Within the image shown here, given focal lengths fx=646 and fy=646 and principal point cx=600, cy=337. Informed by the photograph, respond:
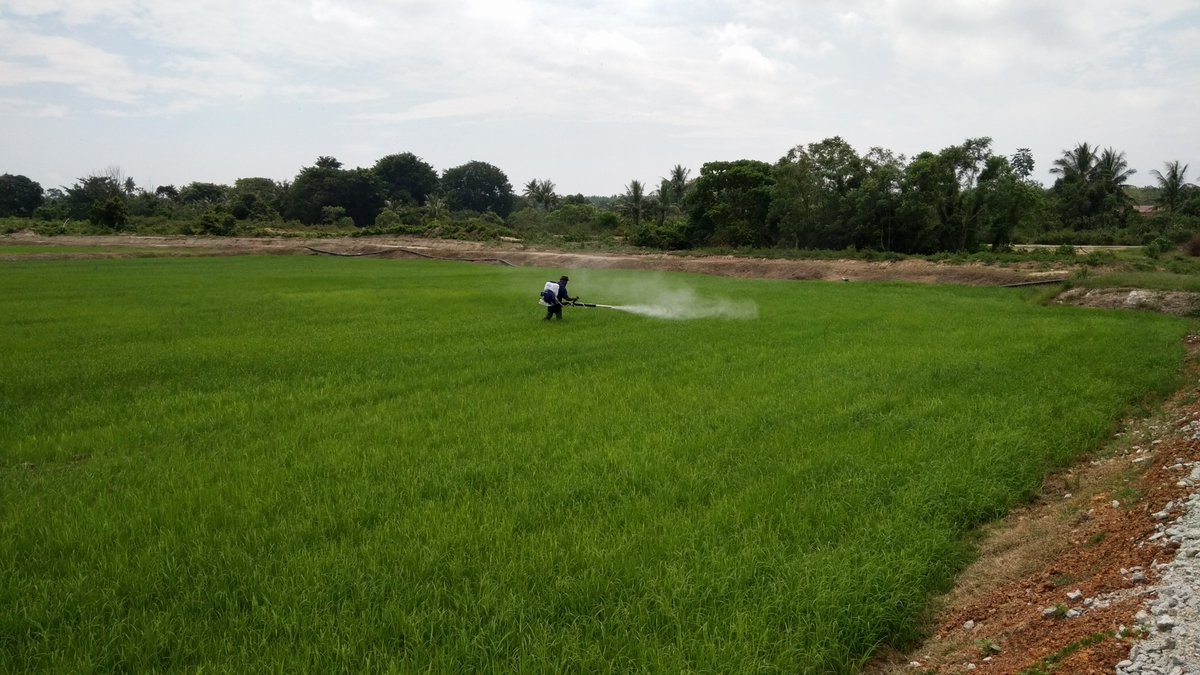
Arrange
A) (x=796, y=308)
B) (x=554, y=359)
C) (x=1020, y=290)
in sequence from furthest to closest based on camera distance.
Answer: (x=1020, y=290)
(x=796, y=308)
(x=554, y=359)

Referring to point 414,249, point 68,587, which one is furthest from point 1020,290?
point 414,249

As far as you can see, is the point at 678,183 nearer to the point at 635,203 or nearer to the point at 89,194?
the point at 635,203

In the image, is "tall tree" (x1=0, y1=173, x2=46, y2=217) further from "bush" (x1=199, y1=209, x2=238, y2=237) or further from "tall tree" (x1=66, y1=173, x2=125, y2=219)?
"bush" (x1=199, y1=209, x2=238, y2=237)

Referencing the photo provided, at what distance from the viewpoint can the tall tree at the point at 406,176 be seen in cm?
8294

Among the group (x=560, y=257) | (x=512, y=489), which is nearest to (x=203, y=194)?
(x=560, y=257)

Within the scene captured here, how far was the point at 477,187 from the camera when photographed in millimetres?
93750

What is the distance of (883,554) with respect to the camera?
456cm

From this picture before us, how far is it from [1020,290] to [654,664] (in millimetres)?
26337

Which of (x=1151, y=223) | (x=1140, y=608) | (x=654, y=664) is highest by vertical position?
(x=1151, y=223)

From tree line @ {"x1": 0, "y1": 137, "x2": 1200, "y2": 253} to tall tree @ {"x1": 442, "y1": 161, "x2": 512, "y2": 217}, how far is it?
13.0 metres

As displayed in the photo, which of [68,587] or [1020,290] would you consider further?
[1020,290]

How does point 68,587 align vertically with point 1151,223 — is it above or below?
below

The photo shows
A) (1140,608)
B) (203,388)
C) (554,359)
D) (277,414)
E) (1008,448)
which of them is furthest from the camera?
(554,359)

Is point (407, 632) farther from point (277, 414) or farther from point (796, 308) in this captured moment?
point (796, 308)
